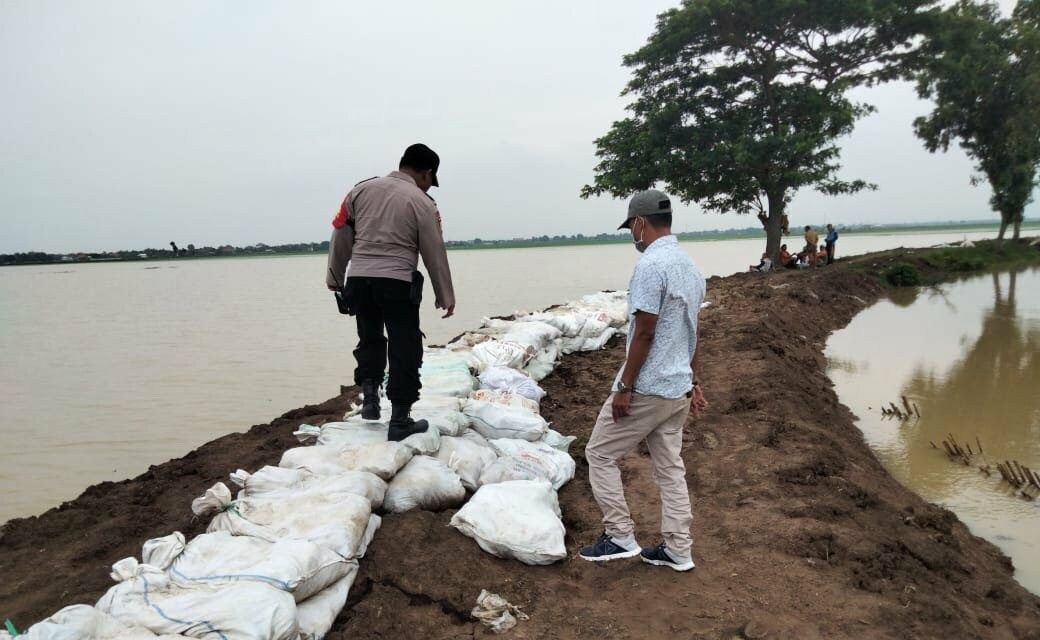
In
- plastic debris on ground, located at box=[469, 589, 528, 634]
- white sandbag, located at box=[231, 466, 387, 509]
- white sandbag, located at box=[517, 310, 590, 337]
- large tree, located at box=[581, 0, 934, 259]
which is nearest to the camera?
plastic debris on ground, located at box=[469, 589, 528, 634]

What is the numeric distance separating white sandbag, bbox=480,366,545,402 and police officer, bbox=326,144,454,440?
4.29ft

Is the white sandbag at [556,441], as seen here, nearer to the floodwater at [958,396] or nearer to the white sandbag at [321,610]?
the white sandbag at [321,610]

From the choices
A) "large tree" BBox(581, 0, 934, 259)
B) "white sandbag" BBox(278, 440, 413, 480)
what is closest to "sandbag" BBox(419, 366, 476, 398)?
"white sandbag" BBox(278, 440, 413, 480)

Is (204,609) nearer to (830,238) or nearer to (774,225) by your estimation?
(774,225)

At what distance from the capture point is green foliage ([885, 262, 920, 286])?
1672 centimetres

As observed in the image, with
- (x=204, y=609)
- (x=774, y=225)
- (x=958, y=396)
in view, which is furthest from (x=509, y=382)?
(x=774, y=225)

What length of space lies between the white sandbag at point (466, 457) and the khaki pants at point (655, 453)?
860mm

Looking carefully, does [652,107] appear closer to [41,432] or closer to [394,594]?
[41,432]

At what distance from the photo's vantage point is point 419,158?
3.21m

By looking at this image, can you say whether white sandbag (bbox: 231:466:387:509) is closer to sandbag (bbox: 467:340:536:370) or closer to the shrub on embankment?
sandbag (bbox: 467:340:536:370)

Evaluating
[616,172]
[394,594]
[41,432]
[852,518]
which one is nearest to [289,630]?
[394,594]

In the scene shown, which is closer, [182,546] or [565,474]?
[182,546]

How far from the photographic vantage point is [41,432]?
19.2 feet

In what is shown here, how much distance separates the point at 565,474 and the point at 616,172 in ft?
48.6
